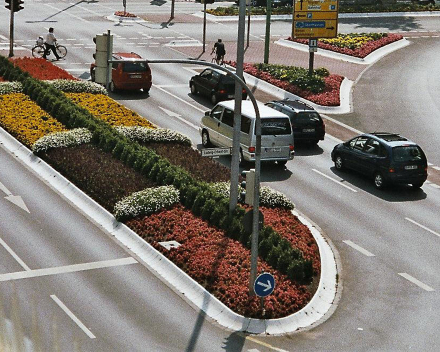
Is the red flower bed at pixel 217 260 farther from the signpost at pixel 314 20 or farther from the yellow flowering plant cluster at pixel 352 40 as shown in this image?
the yellow flowering plant cluster at pixel 352 40

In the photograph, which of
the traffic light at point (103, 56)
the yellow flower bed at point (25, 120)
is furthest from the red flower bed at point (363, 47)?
the traffic light at point (103, 56)

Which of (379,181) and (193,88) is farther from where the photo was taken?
(193,88)

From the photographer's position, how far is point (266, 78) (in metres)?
50.1

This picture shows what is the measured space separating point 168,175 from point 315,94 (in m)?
17.6

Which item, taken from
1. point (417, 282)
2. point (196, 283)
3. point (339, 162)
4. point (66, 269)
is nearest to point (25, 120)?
point (339, 162)

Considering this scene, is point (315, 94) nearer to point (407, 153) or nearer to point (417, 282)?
point (407, 153)

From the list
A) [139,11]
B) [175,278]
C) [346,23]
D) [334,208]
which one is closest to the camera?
[175,278]

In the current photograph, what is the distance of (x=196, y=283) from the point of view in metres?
24.9

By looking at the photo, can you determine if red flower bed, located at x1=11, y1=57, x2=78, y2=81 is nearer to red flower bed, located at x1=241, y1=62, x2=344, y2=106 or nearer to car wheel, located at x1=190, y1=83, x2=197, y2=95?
car wheel, located at x1=190, y1=83, x2=197, y2=95

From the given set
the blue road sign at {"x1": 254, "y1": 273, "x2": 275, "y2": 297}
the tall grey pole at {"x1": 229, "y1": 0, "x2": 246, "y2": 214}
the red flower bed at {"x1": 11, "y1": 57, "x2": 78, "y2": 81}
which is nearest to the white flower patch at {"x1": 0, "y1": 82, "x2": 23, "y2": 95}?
the red flower bed at {"x1": 11, "y1": 57, "x2": 78, "y2": 81}

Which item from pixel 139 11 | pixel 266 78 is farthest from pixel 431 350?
pixel 139 11

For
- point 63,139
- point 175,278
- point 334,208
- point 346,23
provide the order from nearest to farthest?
point 175,278 → point 334,208 → point 63,139 → point 346,23

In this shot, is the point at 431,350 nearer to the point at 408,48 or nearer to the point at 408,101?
the point at 408,101

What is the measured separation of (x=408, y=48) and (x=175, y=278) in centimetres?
3986
